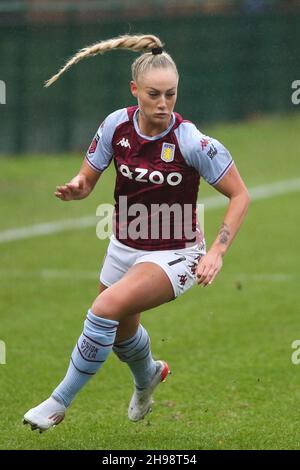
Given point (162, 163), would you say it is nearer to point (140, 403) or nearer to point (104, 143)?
point (104, 143)

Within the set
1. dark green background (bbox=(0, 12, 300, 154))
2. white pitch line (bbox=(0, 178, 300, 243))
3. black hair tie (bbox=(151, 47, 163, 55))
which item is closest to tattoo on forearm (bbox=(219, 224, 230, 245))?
black hair tie (bbox=(151, 47, 163, 55))

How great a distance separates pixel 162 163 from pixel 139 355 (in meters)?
1.23

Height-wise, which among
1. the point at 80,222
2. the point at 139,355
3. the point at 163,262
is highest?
the point at 163,262

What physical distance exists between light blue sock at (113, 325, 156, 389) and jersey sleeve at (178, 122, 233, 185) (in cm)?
110

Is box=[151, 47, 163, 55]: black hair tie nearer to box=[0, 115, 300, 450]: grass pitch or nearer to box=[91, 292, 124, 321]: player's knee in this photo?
box=[91, 292, 124, 321]: player's knee

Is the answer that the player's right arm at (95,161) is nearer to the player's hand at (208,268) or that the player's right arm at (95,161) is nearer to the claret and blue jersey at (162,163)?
the claret and blue jersey at (162,163)

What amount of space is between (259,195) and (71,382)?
1216 centimetres

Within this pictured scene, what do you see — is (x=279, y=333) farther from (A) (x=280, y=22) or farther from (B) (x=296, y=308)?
(A) (x=280, y=22)

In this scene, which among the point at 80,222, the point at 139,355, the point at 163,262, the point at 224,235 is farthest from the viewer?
the point at 80,222

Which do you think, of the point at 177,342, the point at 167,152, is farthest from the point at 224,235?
the point at 177,342

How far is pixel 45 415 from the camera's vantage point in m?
6.54

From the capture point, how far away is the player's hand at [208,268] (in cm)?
639

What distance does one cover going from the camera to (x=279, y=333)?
999 centimetres
